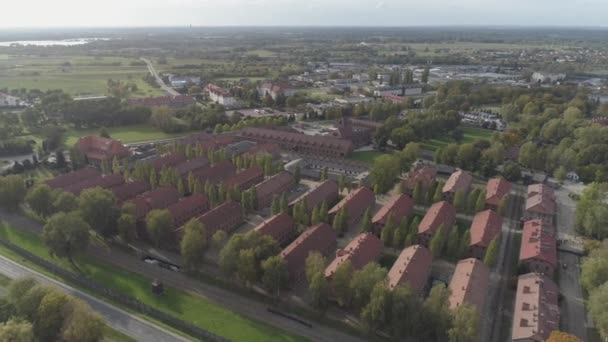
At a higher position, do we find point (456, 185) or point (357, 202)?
point (456, 185)

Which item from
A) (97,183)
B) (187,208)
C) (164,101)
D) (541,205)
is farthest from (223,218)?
(164,101)

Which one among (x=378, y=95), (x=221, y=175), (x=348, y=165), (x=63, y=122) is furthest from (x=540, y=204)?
(x=63, y=122)

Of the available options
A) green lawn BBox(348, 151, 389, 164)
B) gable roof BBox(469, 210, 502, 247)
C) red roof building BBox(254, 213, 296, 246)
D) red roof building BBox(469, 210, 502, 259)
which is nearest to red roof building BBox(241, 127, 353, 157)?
green lawn BBox(348, 151, 389, 164)

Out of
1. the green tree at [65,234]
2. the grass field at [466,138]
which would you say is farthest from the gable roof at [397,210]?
the grass field at [466,138]

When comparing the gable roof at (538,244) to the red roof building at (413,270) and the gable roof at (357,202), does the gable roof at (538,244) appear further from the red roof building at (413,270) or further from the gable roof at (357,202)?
the gable roof at (357,202)

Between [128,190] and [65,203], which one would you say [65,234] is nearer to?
[65,203]

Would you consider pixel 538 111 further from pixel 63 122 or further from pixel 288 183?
pixel 63 122

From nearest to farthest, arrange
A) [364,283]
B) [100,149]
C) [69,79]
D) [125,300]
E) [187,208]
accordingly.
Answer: [364,283]
[125,300]
[187,208]
[100,149]
[69,79]
